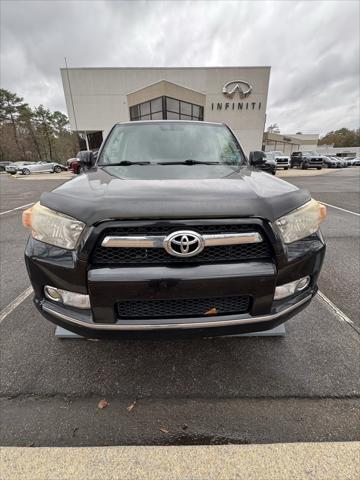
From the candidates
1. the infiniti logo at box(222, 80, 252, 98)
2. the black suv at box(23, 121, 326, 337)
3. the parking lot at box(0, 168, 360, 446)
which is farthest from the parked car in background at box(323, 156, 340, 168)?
the black suv at box(23, 121, 326, 337)

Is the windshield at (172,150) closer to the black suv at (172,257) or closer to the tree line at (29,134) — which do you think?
the black suv at (172,257)

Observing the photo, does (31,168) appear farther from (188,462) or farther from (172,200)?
(188,462)

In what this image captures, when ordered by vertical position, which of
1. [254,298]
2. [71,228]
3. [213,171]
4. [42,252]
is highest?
[213,171]

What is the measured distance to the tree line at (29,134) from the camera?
2084 inches

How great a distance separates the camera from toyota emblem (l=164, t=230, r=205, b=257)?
4.29ft

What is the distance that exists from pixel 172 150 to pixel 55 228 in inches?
58.2

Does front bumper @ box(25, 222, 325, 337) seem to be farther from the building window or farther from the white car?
the white car

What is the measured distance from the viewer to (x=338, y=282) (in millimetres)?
3082

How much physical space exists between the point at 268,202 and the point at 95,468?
1.63m

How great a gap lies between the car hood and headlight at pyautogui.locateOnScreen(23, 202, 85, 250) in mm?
39

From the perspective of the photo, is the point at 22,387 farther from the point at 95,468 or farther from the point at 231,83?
the point at 231,83

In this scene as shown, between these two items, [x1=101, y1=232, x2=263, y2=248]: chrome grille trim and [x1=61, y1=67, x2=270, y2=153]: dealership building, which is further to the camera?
[x1=61, y1=67, x2=270, y2=153]: dealership building

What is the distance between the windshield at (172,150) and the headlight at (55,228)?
63cm

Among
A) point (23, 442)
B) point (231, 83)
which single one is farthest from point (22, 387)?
point (231, 83)
